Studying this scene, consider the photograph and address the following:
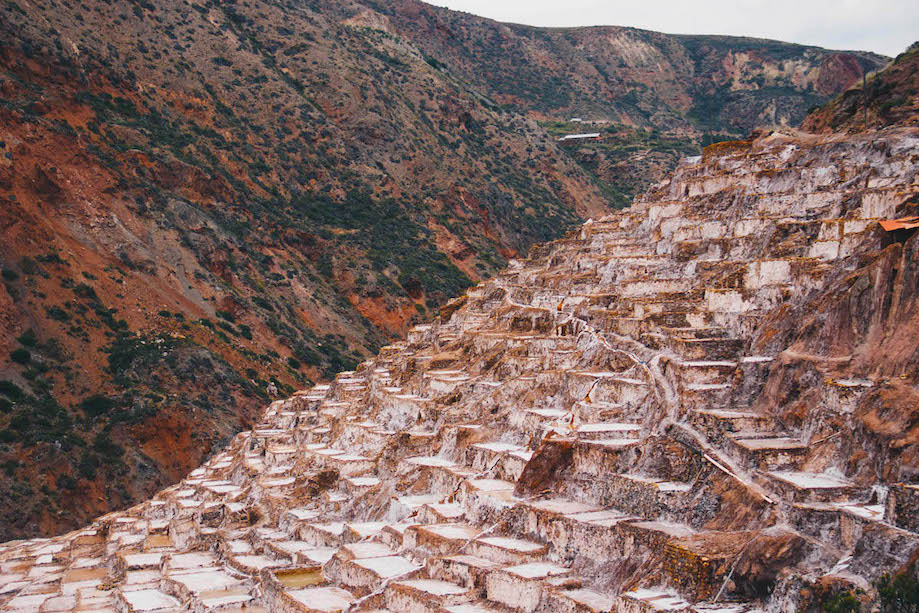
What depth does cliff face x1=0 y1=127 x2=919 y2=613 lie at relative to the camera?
12492 millimetres

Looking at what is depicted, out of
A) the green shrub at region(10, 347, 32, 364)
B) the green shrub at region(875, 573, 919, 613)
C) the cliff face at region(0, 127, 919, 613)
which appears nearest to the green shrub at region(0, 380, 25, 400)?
the green shrub at region(10, 347, 32, 364)

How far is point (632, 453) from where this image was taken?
52.4 feet

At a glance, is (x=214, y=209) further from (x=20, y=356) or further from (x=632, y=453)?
(x=632, y=453)

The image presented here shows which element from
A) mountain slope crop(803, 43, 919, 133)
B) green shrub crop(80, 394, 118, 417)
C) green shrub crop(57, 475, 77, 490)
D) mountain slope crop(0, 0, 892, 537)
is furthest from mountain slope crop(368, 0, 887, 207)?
green shrub crop(57, 475, 77, 490)

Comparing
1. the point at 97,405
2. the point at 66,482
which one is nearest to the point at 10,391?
the point at 97,405

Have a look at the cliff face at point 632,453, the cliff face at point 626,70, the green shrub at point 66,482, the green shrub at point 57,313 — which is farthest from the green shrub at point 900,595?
the cliff face at point 626,70

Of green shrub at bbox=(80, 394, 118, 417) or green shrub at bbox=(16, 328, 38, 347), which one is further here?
green shrub at bbox=(16, 328, 38, 347)

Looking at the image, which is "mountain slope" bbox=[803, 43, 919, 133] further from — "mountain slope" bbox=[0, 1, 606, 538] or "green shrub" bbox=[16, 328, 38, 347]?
"green shrub" bbox=[16, 328, 38, 347]

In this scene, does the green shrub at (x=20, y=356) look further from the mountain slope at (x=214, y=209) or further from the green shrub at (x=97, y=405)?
the green shrub at (x=97, y=405)

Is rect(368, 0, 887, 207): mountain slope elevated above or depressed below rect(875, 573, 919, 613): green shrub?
above

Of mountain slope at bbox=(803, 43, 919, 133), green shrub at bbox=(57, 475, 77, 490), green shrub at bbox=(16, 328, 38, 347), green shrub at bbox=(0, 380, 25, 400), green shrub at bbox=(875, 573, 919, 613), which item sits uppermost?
mountain slope at bbox=(803, 43, 919, 133)

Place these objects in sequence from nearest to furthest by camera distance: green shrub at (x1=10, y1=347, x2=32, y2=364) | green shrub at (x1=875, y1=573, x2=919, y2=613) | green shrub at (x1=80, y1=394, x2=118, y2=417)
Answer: green shrub at (x1=875, y1=573, x2=919, y2=613), green shrub at (x1=10, y1=347, x2=32, y2=364), green shrub at (x1=80, y1=394, x2=118, y2=417)

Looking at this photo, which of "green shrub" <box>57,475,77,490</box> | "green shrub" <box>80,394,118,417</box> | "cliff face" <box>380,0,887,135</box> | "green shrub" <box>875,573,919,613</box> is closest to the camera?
"green shrub" <box>875,573,919,613</box>

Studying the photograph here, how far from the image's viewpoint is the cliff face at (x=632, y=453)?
1249cm
